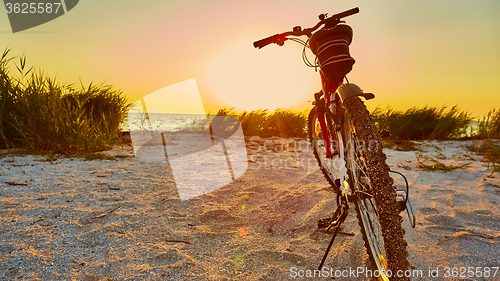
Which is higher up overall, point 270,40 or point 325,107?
point 270,40

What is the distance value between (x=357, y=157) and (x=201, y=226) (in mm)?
1431

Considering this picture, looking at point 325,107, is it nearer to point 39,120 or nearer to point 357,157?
A: point 357,157

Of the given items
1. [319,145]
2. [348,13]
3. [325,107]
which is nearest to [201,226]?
[319,145]

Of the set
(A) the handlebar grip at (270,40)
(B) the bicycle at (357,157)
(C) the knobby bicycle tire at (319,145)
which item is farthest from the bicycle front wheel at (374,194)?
(A) the handlebar grip at (270,40)

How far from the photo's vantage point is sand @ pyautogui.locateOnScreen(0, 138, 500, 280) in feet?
5.85

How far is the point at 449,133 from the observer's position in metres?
7.49

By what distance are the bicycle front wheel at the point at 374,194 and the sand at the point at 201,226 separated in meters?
0.37

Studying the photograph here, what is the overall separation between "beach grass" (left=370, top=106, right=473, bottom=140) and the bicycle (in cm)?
604

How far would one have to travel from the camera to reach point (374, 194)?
4.41ft

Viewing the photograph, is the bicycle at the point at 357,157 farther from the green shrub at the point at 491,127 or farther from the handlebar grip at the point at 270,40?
the green shrub at the point at 491,127

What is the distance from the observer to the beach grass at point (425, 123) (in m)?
7.39

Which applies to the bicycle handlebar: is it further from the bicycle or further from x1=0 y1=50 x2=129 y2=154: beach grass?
x1=0 y1=50 x2=129 y2=154: beach grass

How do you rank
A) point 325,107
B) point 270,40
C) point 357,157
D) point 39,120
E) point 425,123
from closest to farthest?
point 357,157 → point 325,107 → point 270,40 → point 39,120 → point 425,123

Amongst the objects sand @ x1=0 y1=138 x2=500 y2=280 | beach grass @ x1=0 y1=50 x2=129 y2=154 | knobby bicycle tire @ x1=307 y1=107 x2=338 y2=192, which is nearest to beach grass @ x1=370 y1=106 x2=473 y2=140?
sand @ x1=0 y1=138 x2=500 y2=280
